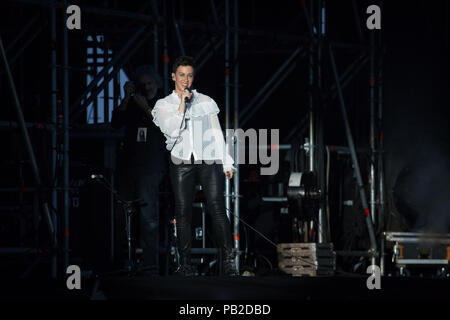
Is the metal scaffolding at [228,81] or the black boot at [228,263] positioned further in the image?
the metal scaffolding at [228,81]

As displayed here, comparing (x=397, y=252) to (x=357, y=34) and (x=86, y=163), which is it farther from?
(x=86, y=163)

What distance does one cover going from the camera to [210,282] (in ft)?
18.7

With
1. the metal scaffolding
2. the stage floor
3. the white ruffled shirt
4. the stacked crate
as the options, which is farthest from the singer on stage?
the stacked crate

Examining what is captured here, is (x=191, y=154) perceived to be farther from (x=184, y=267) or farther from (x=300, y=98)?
(x=300, y=98)

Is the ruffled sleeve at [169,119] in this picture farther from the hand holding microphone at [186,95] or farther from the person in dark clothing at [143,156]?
the person in dark clothing at [143,156]

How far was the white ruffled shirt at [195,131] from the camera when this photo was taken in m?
6.59

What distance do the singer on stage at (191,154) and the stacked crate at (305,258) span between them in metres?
2.75

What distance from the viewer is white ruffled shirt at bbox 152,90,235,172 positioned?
21.6ft

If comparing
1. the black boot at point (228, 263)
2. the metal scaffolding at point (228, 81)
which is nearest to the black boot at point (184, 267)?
the black boot at point (228, 263)

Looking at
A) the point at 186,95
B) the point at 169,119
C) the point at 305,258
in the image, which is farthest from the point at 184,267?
the point at 305,258

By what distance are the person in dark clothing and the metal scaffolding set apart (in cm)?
91

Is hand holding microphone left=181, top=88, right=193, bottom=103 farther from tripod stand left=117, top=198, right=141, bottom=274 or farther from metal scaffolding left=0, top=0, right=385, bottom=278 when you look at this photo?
metal scaffolding left=0, top=0, right=385, bottom=278
